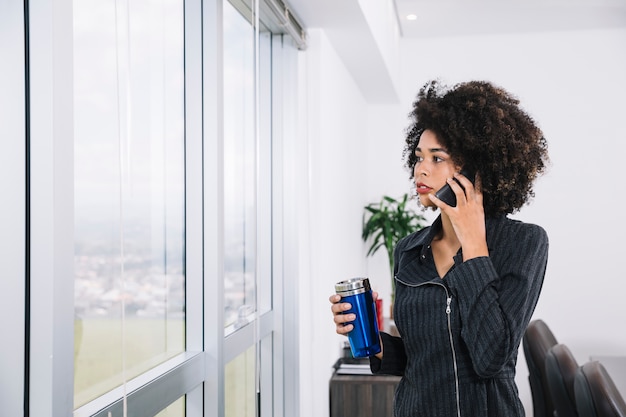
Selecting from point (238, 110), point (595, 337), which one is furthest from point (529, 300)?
point (595, 337)

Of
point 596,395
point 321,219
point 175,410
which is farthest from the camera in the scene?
point 321,219

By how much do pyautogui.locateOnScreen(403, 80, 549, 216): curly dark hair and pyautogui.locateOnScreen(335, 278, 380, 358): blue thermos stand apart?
0.31 m

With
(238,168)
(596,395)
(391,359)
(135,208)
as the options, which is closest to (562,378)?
(596,395)

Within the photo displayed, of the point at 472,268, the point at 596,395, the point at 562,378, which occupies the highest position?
the point at 472,268

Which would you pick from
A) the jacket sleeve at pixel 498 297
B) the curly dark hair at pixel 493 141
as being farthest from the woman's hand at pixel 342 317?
the curly dark hair at pixel 493 141

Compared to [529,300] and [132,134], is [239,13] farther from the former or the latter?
[529,300]

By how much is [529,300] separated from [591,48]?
→ 13.5ft

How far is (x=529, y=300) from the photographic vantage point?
1.33m

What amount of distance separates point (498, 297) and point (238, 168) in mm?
1220

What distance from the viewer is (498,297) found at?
131 cm

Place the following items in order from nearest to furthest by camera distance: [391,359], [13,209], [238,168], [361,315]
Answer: [13,209]
[361,315]
[391,359]
[238,168]

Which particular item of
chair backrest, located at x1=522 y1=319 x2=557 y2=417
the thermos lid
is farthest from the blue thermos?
chair backrest, located at x1=522 y1=319 x2=557 y2=417

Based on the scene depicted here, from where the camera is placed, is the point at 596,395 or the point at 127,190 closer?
the point at 127,190

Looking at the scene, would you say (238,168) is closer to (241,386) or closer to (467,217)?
(241,386)
